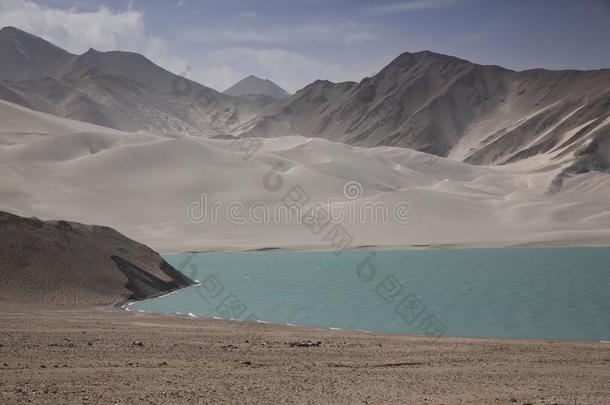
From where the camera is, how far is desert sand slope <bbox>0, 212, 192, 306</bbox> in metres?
20.4

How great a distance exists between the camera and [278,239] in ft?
183

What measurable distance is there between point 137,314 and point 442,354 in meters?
9.71

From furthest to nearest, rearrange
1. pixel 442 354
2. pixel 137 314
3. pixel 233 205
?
pixel 233 205 → pixel 137 314 → pixel 442 354

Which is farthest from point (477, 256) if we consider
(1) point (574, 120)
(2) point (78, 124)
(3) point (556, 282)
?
(1) point (574, 120)

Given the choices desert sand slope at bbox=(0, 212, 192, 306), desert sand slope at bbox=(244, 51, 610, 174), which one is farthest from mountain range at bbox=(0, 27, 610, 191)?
desert sand slope at bbox=(0, 212, 192, 306)

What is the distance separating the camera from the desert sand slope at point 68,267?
2039cm

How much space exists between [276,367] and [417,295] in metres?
14.1

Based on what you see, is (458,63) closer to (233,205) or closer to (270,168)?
(270,168)

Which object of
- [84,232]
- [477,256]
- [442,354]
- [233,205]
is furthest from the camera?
[233,205]

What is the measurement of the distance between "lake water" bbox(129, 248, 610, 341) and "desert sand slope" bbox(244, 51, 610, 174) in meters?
83.4
